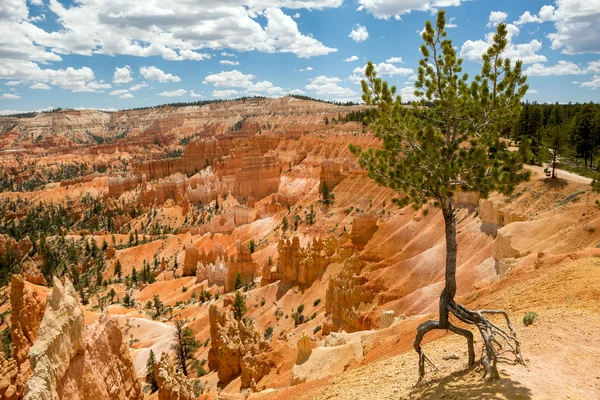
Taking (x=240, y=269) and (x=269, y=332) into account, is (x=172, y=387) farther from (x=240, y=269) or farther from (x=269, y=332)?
(x=240, y=269)

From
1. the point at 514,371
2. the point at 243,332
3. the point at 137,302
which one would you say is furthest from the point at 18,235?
the point at 514,371

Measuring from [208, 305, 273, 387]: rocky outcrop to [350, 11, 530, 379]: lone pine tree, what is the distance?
15.1 m

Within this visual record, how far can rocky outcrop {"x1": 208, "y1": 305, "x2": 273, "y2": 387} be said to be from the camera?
74.2ft

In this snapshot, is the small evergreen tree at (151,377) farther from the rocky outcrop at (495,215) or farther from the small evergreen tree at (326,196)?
the small evergreen tree at (326,196)

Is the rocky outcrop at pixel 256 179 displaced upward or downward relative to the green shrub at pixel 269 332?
upward

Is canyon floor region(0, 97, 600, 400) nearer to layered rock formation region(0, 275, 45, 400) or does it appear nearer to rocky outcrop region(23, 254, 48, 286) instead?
layered rock formation region(0, 275, 45, 400)

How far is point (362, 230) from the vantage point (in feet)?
128

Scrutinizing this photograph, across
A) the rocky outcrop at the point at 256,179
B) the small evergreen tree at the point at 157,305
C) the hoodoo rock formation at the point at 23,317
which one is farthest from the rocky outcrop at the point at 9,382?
the rocky outcrop at the point at 256,179

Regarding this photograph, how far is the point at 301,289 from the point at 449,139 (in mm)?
29214

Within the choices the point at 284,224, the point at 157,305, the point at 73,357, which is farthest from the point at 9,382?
the point at 284,224

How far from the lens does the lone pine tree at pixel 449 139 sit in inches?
348

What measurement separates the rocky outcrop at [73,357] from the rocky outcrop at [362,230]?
85.3 feet

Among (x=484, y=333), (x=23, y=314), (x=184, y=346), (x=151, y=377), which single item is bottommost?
(x=184, y=346)

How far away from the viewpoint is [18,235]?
9131cm
